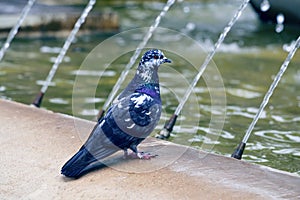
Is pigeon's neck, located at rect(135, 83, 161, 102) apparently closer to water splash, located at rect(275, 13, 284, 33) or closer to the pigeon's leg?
the pigeon's leg

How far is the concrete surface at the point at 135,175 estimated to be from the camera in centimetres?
357

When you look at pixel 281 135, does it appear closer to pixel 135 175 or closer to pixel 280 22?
pixel 135 175

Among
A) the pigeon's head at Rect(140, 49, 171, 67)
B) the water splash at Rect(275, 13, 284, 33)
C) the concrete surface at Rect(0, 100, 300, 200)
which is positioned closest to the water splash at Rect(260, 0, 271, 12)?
the water splash at Rect(275, 13, 284, 33)

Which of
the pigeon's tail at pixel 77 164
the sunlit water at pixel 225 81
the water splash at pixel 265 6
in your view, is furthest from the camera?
the water splash at pixel 265 6

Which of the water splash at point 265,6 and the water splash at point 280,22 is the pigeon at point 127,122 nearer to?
the water splash at point 280,22

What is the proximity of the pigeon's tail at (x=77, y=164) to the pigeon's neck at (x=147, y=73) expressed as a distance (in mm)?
503

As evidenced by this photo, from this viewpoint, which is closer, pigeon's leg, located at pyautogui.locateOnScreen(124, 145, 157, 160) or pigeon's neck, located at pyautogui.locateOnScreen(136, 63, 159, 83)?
pigeon's neck, located at pyautogui.locateOnScreen(136, 63, 159, 83)

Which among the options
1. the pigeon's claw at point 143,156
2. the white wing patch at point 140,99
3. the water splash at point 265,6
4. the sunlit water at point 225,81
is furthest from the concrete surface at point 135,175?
the water splash at point 265,6

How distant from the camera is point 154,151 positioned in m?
4.18

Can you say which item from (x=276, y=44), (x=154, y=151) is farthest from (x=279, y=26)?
(x=154, y=151)

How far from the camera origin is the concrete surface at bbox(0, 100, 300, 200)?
140 inches

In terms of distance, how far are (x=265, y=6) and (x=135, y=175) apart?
32.1 ft

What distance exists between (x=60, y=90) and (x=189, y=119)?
1.68 meters

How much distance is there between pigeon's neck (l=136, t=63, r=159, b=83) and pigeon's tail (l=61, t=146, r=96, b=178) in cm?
50
